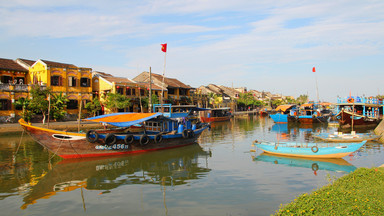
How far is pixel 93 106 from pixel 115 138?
70.5 feet

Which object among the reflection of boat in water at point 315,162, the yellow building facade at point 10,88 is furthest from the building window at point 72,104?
the reflection of boat in water at point 315,162

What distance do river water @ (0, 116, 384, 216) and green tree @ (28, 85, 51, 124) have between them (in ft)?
38.7

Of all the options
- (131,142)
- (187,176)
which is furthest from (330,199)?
(131,142)

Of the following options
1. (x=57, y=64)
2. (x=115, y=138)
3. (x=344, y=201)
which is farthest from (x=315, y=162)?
(x=57, y=64)

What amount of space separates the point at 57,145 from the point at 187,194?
30.0 ft

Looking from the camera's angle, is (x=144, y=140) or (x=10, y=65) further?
(x=10, y=65)

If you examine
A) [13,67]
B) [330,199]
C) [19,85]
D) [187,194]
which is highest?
[13,67]

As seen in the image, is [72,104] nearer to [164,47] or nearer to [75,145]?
[164,47]

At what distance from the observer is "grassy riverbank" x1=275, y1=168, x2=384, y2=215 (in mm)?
6465

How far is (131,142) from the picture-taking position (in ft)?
57.2

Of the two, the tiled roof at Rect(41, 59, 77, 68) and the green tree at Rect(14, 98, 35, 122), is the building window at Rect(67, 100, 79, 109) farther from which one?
the green tree at Rect(14, 98, 35, 122)

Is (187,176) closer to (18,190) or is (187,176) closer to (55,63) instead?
(18,190)

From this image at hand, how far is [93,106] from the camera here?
1435 inches

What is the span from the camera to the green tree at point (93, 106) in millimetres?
36406
